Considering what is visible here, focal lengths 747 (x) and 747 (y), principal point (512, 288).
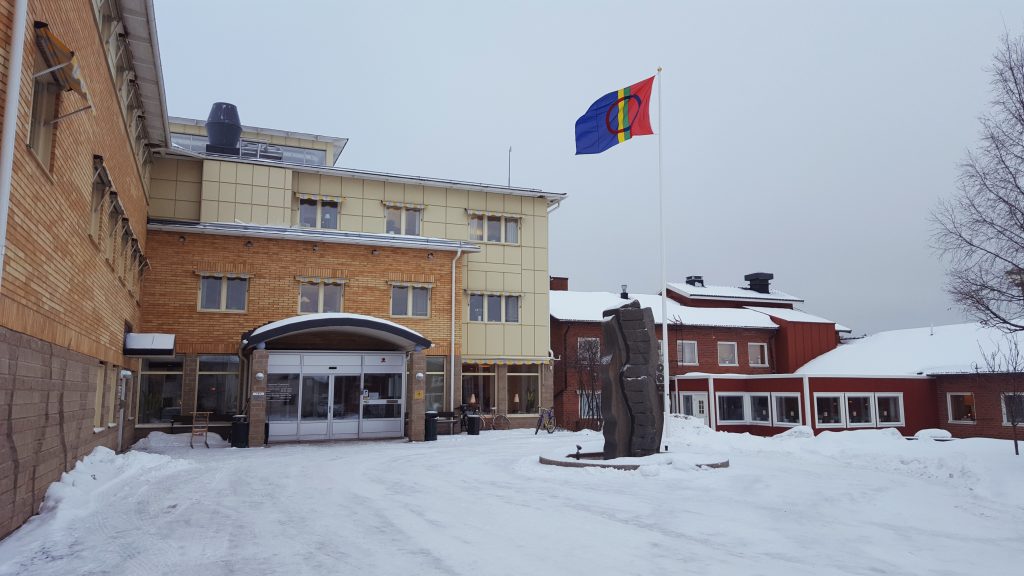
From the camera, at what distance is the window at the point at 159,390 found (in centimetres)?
2338

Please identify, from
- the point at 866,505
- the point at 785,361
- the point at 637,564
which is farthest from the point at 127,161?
the point at 785,361

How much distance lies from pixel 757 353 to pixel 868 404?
7076mm

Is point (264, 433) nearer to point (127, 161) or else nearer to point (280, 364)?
point (280, 364)

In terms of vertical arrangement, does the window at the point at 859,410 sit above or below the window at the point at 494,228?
below


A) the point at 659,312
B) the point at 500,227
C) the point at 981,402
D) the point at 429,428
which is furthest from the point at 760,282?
the point at 429,428

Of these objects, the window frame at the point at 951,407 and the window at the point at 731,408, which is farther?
the window at the point at 731,408

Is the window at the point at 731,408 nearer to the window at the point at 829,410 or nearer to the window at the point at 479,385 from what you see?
the window at the point at 829,410

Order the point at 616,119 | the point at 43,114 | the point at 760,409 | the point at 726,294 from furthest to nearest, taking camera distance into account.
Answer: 1. the point at 726,294
2. the point at 760,409
3. the point at 616,119
4. the point at 43,114

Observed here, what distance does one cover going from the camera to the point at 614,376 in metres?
16.5

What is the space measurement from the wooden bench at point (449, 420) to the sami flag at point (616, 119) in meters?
10.6

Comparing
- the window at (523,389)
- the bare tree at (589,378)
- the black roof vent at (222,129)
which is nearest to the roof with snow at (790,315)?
the bare tree at (589,378)

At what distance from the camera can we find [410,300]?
27.5m

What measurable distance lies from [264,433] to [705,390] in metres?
22.6

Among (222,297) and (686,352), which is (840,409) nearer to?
(686,352)
